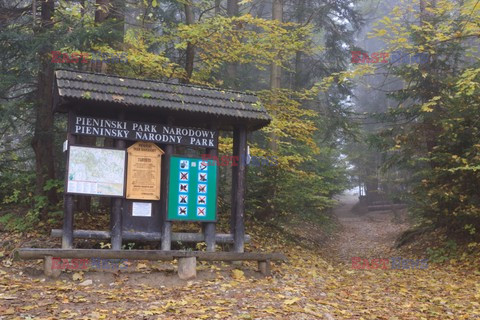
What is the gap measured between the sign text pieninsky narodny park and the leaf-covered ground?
2.52 meters

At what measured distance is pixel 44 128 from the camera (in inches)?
454

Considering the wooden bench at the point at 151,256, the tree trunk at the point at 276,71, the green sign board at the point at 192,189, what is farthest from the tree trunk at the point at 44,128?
the tree trunk at the point at 276,71

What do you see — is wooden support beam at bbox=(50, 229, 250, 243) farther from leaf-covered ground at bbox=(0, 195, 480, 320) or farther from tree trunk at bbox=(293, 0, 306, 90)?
tree trunk at bbox=(293, 0, 306, 90)

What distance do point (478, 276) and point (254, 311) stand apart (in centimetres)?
739

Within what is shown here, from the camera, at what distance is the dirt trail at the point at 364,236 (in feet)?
59.5

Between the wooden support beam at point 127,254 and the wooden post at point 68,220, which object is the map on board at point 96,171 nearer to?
the wooden post at point 68,220

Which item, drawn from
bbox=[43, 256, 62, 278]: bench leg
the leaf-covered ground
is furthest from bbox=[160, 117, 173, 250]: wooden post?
bbox=[43, 256, 62, 278]: bench leg

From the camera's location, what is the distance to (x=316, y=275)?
10711 mm

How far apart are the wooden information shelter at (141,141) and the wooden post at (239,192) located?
2 centimetres

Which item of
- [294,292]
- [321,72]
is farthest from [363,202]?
[294,292]

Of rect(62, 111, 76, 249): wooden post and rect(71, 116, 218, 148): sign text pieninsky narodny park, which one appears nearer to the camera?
rect(62, 111, 76, 249): wooden post

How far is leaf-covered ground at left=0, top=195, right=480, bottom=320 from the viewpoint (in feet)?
21.4

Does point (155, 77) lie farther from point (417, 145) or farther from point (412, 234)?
point (412, 234)

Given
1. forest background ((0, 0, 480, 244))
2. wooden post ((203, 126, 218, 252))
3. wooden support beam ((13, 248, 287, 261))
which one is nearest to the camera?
wooden support beam ((13, 248, 287, 261))
